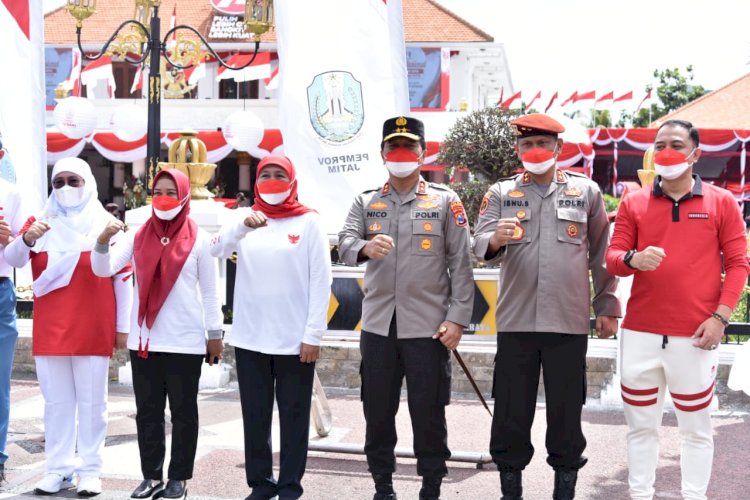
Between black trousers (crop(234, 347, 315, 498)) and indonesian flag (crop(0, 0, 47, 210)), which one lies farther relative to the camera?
indonesian flag (crop(0, 0, 47, 210))

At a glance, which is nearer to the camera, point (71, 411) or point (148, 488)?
point (148, 488)

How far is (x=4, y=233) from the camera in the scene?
5.28 meters

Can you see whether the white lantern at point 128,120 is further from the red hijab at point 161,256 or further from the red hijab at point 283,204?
the red hijab at point 283,204

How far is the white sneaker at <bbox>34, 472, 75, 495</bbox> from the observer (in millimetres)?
5043

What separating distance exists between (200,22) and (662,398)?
32.2 m

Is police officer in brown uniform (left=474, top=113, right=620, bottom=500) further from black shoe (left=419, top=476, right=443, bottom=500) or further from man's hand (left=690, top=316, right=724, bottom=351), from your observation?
man's hand (left=690, top=316, right=724, bottom=351)

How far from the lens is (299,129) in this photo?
7.09m

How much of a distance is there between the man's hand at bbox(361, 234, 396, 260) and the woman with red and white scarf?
1.08 feet

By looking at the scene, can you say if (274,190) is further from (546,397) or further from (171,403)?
(546,397)

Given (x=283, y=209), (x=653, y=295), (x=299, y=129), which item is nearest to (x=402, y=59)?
(x=299, y=129)

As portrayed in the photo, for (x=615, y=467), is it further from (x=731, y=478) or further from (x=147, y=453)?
(x=147, y=453)

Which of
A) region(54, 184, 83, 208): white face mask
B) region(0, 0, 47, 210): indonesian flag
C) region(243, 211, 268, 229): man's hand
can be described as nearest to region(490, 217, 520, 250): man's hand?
region(243, 211, 268, 229): man's hand

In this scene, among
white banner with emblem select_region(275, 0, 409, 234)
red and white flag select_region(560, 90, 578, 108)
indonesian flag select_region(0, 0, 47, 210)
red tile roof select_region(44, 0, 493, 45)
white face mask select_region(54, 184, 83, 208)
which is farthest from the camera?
red tile roof select_region(44, 0, 493, 45)

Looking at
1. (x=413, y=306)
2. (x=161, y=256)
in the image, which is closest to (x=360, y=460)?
(x=413, y=306)
